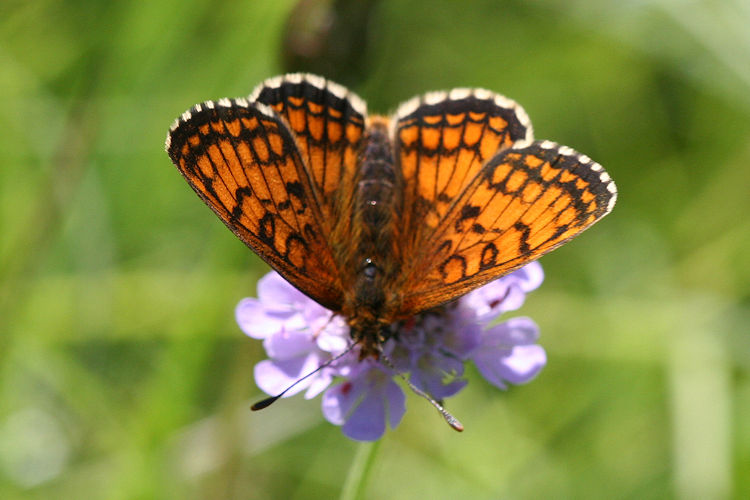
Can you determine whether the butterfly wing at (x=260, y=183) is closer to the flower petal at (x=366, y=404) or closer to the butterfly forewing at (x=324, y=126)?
the butterfly forewing at (x=324, y=126)

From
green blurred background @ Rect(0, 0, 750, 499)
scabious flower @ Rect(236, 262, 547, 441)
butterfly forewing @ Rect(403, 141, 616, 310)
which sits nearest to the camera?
butterfly forewing @ Rect(403, 141, 616, 310)

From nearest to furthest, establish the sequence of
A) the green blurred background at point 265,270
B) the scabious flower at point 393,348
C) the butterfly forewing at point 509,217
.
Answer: the butterfly forewing at point 509,217
the scabious flower at point 393,348
the green blurred background at point 265,270

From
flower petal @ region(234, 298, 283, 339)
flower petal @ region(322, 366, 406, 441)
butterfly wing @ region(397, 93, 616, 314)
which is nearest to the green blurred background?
flower petal @ region(234, 298, 283, 339)

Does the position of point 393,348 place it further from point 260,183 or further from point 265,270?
point 265,270

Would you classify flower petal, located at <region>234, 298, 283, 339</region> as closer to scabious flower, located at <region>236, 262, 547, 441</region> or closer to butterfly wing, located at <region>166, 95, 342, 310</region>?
scabious flower, located at <region>236, 262, 547, 441</region>

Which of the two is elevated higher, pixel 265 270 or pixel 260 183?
pixel 260 183

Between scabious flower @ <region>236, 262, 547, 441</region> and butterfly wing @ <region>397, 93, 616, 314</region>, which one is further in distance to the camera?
scabious flower @ <region>236, 262, 547, 441</region>

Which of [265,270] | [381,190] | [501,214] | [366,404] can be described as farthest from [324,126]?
[265,270]

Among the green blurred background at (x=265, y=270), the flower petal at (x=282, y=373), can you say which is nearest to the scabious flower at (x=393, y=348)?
the flower petal at (x=282, y=373)

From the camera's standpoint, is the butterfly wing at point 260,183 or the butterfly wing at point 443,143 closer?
the butterfly wing at point 260,183
